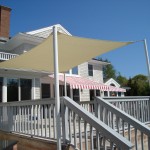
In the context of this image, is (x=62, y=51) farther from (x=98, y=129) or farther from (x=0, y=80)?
(x=0, y=80)

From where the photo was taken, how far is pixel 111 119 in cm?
670

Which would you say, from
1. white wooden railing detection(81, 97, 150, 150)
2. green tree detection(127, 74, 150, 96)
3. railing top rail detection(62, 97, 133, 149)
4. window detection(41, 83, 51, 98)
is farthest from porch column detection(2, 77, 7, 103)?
green tree detection(127, 74, 150, 96)

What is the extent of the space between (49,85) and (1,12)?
375 inches

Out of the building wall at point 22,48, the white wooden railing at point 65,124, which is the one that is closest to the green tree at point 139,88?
the building wall at point 22,48

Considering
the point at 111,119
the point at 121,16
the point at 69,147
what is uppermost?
the point at 121,16

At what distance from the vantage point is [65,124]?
5.54m

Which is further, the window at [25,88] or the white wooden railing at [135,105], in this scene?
the window at [25,88]

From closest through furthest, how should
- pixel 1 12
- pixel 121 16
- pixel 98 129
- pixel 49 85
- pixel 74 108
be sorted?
pixel 98 129
pixel 74 108
pixel 121 16
pixel 49 85
pixel 1 12

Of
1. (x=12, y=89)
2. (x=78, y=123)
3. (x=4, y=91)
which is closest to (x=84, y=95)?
(x=12, y=89)

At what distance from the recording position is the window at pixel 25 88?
15.3m

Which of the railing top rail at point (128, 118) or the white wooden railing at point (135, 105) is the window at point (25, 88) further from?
the railing top rail at point (128, 118)

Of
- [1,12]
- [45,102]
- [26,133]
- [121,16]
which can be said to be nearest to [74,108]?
[45,102]

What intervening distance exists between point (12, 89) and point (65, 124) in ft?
33.1

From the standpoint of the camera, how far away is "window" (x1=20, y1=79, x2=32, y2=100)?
15322mm
